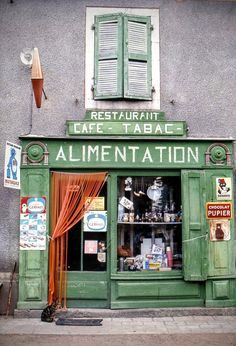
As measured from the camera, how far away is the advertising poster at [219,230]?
848 cm

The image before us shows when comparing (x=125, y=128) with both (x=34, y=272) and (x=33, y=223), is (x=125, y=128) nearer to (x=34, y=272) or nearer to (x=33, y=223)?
(x=33, y=223)

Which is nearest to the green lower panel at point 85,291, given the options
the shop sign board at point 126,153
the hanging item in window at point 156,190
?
the hanging item in window at point 156,190

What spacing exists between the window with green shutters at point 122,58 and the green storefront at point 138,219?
1.63ft

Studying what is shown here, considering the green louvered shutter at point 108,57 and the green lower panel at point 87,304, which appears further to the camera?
the green louvered shutter at point 108,57

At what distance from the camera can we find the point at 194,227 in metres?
8.46

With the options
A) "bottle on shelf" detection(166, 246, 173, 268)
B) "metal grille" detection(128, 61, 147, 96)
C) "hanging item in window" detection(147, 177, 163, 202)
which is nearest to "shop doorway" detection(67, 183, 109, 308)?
"hanging item in window" detection(147, 177, 163, 202)

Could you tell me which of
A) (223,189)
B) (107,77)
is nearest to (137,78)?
(107,77)

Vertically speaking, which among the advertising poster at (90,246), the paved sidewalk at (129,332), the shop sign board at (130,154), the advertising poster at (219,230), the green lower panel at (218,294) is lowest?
the paved sidewalk at (129,332)

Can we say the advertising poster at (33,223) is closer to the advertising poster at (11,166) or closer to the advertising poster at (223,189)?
the advertising poster at (11,166)

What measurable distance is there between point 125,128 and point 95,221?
5.92 ft

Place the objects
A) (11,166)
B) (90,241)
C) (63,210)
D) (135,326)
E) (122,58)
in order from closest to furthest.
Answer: (11,166), (135,326), (63,210), (90,241), (122,58)

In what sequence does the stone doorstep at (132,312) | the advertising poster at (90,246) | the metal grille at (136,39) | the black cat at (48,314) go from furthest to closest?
the metal grille at (136,39) < the advertising poster at (90,246) < the stone doorstep at (132,312) < the black cat at (48,314)

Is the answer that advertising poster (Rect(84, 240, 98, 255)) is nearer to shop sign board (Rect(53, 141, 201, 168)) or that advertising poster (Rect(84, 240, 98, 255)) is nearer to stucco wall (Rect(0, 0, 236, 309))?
shop sign board (Rect(53, 141, 201, 168))

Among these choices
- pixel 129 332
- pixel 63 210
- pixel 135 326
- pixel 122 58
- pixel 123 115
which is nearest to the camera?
pixel 129 332
